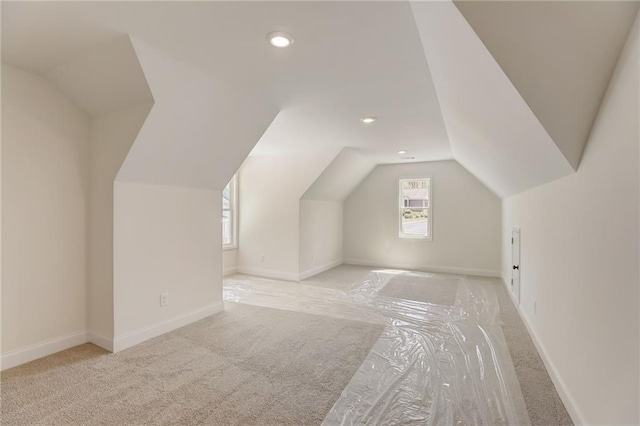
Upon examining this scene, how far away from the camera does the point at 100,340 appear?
265cm

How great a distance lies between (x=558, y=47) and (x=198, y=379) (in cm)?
281

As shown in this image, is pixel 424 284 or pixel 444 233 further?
pixel 444 233

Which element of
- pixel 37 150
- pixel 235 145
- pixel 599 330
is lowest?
pixel 599 330

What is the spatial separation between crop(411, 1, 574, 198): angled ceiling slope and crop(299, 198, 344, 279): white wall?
321 cm

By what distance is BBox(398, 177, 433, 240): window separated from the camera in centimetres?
624

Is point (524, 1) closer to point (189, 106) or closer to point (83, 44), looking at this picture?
point (189, 106)

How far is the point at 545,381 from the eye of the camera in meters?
2.13

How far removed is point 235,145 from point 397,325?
2.57 metres

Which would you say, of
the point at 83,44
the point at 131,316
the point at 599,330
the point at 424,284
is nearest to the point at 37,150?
the point at 83,44

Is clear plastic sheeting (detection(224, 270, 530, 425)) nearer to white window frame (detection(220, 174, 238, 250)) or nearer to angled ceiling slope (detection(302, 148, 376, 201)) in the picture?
white window frame (detection(220, 174, 238, 250))

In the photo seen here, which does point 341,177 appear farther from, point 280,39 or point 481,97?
point 280,39

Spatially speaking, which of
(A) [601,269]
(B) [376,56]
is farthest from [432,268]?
(B) [376,56]

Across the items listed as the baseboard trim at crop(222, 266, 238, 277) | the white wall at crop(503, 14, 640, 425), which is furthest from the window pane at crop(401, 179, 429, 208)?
the white wall at crop(503, 14, 640, 425)

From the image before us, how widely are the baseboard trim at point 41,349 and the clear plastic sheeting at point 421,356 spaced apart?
5.61ft
